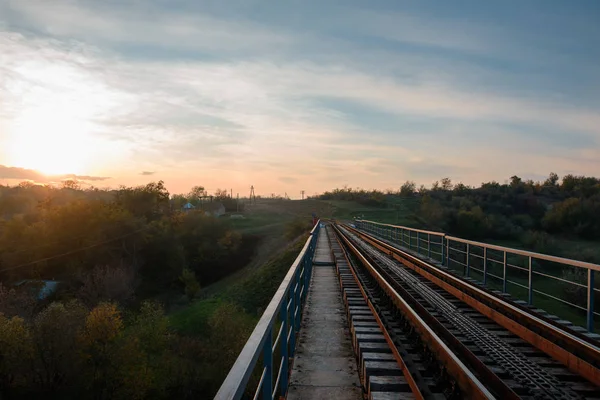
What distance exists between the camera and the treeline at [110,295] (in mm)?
28328

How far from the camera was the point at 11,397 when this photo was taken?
28438 mm

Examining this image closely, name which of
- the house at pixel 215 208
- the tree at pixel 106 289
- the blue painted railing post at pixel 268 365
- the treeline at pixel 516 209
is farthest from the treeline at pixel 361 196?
the blue painted railing post at pixel 268 365

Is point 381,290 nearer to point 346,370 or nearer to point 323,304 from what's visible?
point 323,304

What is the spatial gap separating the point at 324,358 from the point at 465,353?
1987 mm

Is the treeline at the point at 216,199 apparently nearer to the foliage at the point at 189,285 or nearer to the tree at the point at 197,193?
the tree at the point at 197,193

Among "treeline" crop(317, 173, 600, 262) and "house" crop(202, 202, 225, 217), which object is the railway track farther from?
"house" crop(202, 202, 225, 217)

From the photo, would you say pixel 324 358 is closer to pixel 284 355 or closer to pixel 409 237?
pixel 284 355

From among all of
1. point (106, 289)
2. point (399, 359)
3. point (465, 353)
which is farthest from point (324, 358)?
point (106, 289)

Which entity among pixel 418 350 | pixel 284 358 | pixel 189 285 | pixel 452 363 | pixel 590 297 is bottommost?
pixel 189 285

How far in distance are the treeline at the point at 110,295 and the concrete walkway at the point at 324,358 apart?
14513 mm

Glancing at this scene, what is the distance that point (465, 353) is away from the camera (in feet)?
20.1

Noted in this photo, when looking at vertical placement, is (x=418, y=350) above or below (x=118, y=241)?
above

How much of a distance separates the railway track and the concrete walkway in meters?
0.22

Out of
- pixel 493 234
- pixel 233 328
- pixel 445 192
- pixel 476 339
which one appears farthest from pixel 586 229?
pixel 476 339
